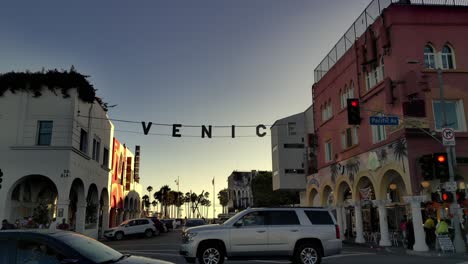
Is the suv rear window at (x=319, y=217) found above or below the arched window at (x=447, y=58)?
below

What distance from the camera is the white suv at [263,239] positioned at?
13.2m

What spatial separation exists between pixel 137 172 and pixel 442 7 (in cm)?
4942

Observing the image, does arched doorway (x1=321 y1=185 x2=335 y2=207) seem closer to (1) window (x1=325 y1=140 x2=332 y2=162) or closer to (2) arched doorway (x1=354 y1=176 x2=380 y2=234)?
(1) window (x1=325 y1=140 x2=332 y2=162)

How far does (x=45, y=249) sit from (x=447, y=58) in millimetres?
24910

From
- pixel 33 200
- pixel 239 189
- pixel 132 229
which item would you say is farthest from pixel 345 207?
pixel 239 189

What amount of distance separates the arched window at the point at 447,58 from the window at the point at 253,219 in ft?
55.2

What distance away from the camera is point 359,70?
93.7 feet

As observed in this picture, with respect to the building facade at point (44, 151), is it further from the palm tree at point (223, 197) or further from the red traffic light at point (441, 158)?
the palm tree at point (223, 197)

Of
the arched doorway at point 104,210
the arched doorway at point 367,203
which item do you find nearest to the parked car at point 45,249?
the arched doorway at point 367,203

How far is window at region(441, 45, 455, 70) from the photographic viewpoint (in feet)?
80.5

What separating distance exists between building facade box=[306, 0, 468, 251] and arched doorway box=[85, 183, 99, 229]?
21399 millimetres

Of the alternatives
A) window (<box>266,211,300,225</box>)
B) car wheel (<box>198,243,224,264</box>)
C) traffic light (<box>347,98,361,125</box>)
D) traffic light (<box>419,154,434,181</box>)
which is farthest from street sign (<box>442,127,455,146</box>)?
car wheel (<box>198,243,224,264</box>)

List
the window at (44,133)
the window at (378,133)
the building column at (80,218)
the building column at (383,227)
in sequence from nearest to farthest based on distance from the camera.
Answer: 1. the building column at (383,227)
2. the window at (378,133)
3. the window at (44,133)
4. the building column at (80,218)

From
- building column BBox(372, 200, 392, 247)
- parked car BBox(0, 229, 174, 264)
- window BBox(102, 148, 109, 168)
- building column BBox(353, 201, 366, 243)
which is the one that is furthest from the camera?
window BBox(102, 148, 109, 168)
